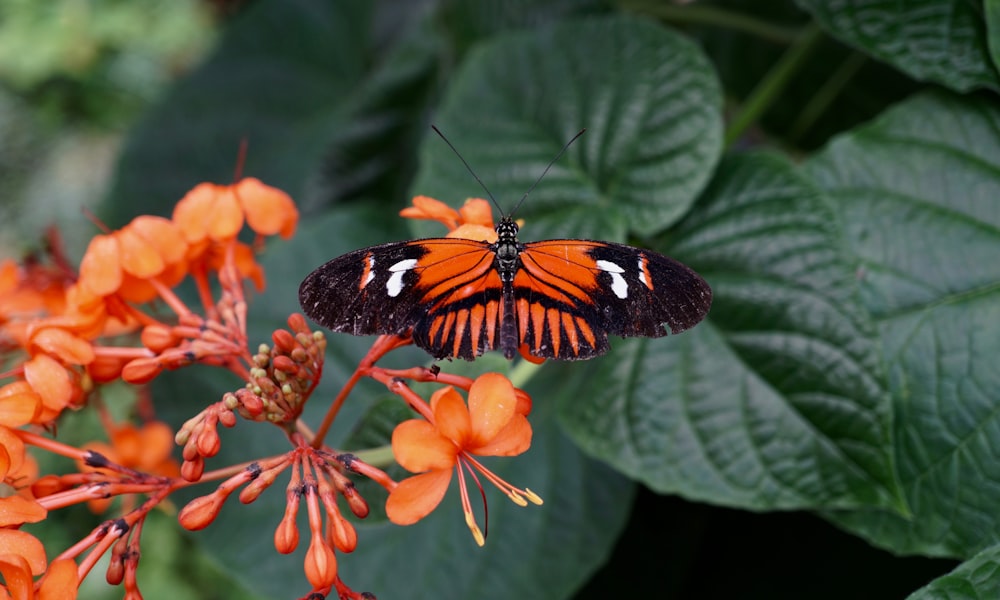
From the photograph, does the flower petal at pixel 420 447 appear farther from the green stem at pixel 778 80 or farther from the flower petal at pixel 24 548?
the green stem at pixel 778 80

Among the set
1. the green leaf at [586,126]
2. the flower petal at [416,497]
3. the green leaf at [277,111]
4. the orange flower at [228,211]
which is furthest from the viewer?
the green leaf at [277,111]

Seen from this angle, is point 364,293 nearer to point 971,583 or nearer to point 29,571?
point 29,571

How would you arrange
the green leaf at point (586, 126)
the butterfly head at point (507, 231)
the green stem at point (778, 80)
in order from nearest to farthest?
the butterfly head at point (507, 231)
the green leaf at point (586, 126)
the green stem at point (778, 80)

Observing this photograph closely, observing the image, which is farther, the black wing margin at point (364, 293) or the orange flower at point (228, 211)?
the orange flower at point (228, 211)

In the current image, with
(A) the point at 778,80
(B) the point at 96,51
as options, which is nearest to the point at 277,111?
(A) the point at 778,80

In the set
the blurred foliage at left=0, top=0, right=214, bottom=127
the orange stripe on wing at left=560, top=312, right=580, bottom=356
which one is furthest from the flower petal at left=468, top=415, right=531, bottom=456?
the blurred foliage at left=0, top=0, right=214, bottom=127

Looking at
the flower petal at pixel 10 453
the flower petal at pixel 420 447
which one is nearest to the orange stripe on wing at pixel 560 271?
the flower petal at pixel 420 447

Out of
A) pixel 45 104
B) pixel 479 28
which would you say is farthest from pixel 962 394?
pixel 45 104
